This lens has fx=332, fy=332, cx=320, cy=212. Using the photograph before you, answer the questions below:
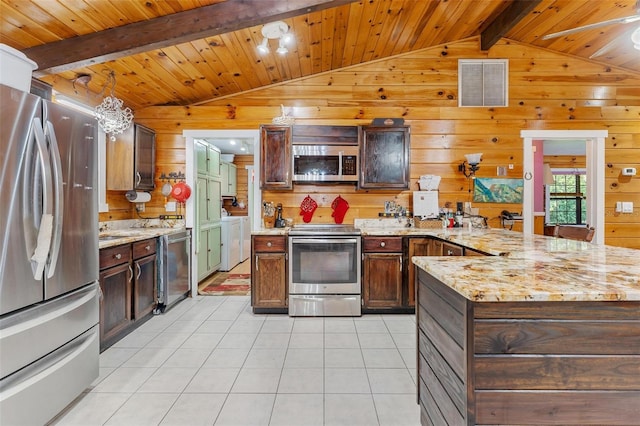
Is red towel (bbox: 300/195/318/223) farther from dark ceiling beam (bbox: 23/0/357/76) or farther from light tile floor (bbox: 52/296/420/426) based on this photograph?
dark ceiling beam (bbox: 23/0/357/76)

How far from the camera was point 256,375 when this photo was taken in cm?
231

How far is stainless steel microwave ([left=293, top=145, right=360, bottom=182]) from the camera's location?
387 centimetres

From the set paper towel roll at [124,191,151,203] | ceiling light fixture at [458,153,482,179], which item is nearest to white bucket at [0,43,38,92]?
paper towel roll at [124,191,151,203]

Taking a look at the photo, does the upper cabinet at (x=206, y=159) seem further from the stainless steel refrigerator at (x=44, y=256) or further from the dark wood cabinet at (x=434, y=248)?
the dark wood cabinet at (x=434, y=248)

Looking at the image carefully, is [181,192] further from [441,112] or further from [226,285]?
[441,112]

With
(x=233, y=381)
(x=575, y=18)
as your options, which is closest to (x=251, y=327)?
(x=233, y=381)

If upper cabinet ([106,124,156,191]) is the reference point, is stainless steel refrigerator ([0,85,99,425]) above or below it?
below

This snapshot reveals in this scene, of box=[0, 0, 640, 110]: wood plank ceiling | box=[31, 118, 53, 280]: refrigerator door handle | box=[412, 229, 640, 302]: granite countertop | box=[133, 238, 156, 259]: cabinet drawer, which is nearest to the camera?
box=[412, 229, 640, 302]: granite countertop

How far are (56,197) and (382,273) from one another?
9.29 feet

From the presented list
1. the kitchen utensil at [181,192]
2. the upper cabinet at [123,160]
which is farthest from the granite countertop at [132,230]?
the upper cabinet at [123,160]

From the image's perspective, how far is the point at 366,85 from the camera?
4.15 m

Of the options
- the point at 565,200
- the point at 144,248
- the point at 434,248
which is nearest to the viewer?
the point at 144,248

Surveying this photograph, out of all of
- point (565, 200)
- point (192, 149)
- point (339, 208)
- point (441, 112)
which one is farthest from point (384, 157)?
point (565, 200)

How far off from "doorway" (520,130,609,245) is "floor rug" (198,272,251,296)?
3740mm
